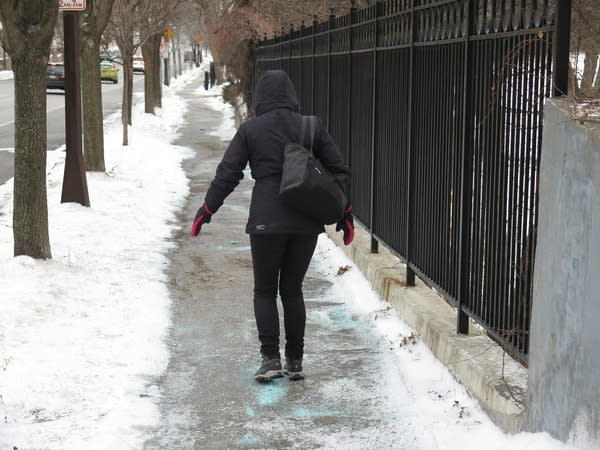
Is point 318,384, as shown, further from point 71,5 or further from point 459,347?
point 71,5

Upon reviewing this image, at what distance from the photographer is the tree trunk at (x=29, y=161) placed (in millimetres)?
8219

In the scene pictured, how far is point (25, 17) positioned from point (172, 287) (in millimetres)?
2519

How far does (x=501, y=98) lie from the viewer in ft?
16.9

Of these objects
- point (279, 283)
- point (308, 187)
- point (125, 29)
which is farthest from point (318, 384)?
point (125, 29)

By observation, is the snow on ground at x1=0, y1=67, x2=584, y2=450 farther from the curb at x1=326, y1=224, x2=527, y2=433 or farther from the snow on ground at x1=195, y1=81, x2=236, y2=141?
the snow on ground at x1=195, y1=81, x2=236, y2=141

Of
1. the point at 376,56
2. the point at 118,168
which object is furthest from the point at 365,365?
the point at 118,168

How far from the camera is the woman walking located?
18.4 ft

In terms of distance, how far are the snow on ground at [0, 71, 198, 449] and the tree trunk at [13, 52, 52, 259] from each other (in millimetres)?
245

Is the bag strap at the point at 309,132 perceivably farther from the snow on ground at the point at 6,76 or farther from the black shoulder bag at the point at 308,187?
the snow on ground at the point at 6,76

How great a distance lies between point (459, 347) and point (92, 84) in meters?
10.9

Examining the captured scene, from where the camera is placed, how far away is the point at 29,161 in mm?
8242

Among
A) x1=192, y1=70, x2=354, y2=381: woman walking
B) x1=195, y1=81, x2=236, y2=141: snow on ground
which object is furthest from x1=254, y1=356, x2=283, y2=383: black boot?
x1=195, y1=81, x2=236, y2=141: snow on ground

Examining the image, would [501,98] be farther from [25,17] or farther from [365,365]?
[25,17]

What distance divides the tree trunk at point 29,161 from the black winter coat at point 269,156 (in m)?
3.05
